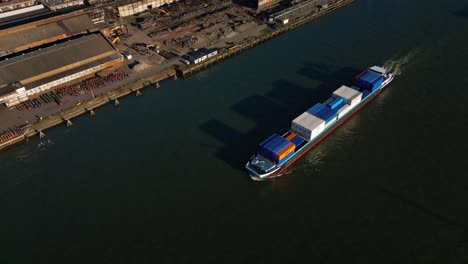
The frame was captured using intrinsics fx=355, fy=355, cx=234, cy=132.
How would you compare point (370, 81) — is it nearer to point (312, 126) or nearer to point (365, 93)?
point (365, 93)

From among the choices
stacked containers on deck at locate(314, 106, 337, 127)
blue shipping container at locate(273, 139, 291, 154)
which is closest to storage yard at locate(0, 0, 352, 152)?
stacked containers on deck at locate(314, 106, 337, 127)

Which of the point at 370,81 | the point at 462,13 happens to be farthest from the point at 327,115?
the point at 462,13

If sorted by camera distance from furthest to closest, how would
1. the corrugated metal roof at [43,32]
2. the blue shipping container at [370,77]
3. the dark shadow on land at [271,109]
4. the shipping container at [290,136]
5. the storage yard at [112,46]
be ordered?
1. the corrugated metal roof at [43,32]
2. the blue shipping container at [370,77]
3. the storage yard at [112,46]
4. the dark shadow on land at [271,109]
5. the shipping container at [290,136]

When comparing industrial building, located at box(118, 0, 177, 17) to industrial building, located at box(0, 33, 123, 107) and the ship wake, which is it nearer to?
industrial building, located at box(0, 33, 123, 107)

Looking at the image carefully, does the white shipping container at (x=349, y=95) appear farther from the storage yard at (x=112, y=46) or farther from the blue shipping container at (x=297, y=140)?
the storage yard at (x=112, y=46)

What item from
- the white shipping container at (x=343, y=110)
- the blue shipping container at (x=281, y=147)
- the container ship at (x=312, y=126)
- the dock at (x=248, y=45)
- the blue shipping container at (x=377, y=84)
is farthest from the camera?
the dock at (x=248, y=45)

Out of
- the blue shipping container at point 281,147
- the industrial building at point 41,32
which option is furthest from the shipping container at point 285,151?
the industrial building at point 41,32

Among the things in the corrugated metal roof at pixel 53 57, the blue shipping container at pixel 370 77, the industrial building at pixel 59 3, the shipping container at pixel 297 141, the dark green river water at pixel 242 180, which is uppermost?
the industrial building at pixel 59 3
